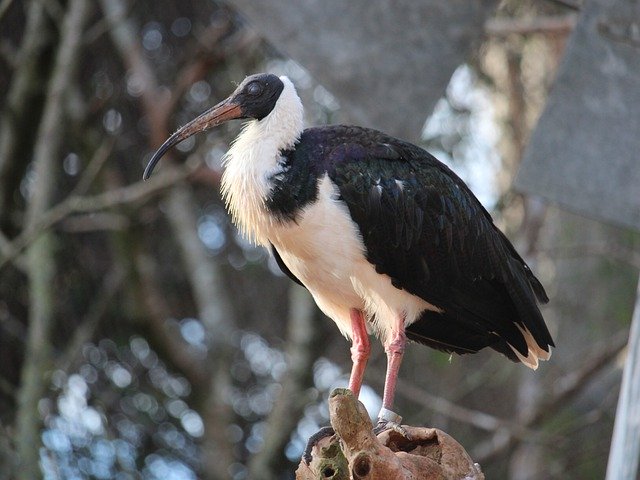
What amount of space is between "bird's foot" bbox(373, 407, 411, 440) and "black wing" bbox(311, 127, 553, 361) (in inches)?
32.0

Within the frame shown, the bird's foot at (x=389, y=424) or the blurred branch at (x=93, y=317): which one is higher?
the blurred branch at (x=93, y=317)

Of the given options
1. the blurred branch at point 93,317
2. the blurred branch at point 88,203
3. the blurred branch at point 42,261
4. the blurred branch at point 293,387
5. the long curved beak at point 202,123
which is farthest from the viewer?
the blurred branch at point 293,387

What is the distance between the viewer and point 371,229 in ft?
21.5

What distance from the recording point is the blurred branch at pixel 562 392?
11.8 m

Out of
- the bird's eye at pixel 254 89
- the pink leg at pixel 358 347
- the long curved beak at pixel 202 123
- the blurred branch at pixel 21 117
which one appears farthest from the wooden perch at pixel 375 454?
the blurred branch at pixel 21 117

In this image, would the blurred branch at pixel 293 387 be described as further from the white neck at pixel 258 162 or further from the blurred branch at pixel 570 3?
the white neck at pixel 258 162

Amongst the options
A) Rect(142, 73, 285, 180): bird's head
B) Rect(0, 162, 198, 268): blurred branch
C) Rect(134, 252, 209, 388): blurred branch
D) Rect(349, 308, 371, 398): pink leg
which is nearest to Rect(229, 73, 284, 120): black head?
Rect(142, 73, 285, 180): bird's head

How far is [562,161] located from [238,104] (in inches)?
107

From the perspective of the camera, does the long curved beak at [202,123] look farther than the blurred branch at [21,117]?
No

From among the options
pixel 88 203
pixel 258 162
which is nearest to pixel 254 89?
pixel 258 162

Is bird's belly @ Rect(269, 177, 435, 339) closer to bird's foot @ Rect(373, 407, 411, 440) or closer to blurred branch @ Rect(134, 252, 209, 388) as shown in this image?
bird's foot @ Rect(373, 407, 411, 440)

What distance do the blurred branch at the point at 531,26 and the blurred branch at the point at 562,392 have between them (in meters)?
3.35

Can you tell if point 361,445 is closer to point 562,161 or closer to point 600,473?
point 562,161

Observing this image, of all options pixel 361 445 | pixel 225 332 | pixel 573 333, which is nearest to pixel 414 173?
pixel 361 445
